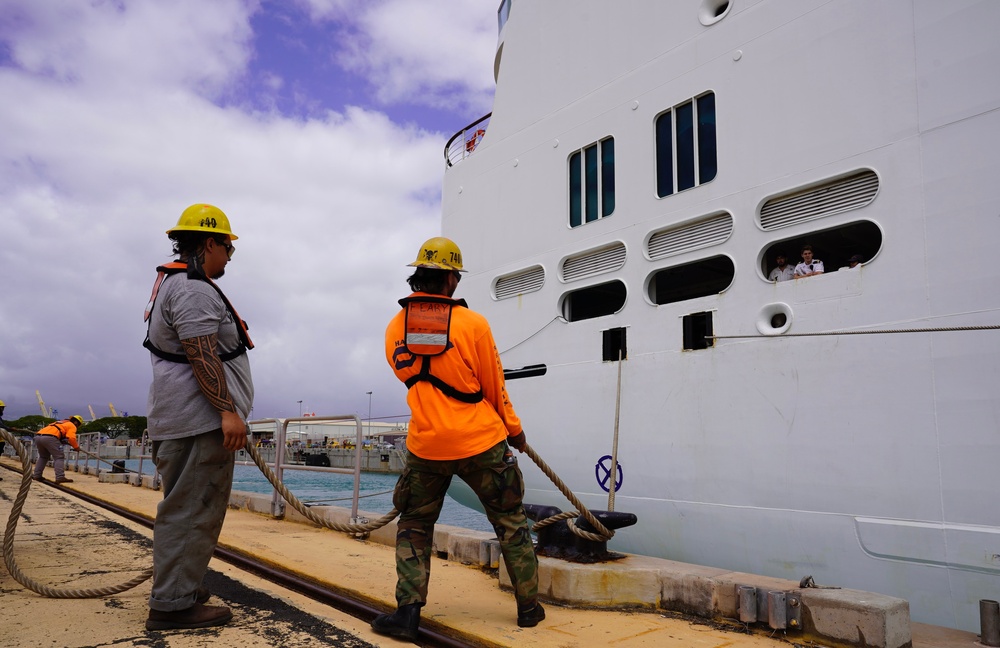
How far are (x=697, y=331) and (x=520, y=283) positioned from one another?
8.07ft

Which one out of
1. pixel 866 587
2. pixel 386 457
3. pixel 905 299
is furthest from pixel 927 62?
pixel 386 457

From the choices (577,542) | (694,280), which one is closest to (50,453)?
(694,280)

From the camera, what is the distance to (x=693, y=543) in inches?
210

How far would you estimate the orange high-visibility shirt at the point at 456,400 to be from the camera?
2.70 meters

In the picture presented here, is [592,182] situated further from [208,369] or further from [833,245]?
[208,369]

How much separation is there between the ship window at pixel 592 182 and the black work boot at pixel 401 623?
4.84 metres

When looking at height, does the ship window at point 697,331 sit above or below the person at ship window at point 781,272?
below

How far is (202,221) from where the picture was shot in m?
2.72

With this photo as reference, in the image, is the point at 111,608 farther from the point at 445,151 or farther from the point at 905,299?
the point at 445,151

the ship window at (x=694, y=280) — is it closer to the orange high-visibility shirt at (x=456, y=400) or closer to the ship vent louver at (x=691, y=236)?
the ship vent louver at (x=691, y=236)

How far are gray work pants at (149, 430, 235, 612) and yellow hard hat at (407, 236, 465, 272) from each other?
1.08 metres

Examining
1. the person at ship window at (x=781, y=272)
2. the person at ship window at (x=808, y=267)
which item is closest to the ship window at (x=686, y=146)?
the person at ship window at (x=781, y=272)

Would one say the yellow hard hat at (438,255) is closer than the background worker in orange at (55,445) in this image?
Yes

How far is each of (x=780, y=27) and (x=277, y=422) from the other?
5.72 m
